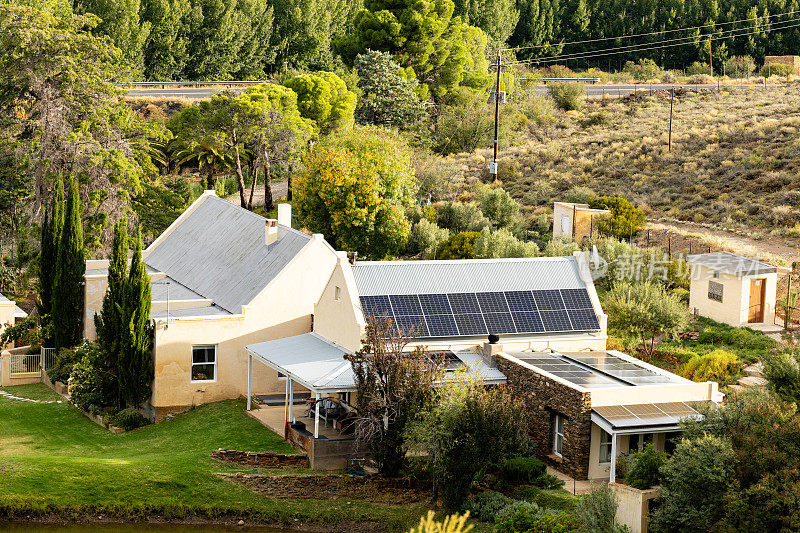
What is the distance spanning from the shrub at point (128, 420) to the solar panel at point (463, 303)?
37.2ft

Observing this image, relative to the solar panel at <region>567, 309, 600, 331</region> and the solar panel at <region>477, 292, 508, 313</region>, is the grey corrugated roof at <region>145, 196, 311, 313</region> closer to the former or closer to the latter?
the solar panel at <region>477, 292, 508, 313</region>

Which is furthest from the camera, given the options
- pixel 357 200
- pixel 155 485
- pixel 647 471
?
pixel 357 200

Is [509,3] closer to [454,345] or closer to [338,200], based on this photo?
[338,200]

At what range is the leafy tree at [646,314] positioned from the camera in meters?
38.3

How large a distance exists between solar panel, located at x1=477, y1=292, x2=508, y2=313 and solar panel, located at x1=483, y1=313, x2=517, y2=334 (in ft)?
0.59

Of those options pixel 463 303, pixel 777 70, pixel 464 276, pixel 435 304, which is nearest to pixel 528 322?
pixel 463 303

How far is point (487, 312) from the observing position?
117 ft

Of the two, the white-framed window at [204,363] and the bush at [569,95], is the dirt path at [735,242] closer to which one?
the white-framed window at [204,363]

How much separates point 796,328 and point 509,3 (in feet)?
280

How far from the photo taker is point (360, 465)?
3183 cm

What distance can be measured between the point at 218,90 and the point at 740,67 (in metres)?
51.9

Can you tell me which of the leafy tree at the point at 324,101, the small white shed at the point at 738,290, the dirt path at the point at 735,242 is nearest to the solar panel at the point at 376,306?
the small white shed at the point at 738,290

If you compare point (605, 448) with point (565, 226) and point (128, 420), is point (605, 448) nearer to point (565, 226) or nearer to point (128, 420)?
point (128, 420)

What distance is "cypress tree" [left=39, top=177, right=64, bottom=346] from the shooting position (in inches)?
1734
